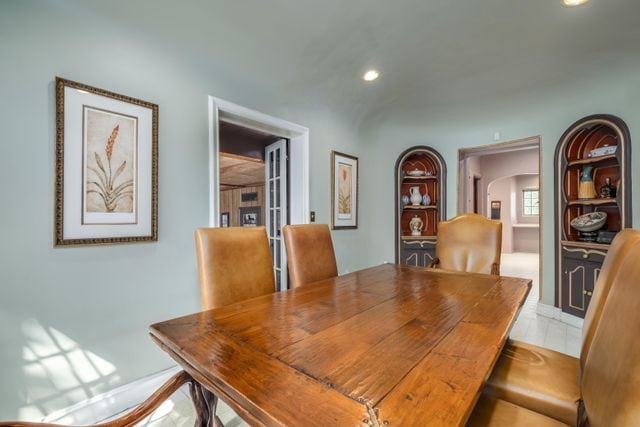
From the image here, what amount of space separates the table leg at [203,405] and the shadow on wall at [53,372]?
1195mm

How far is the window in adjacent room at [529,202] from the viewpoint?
8541mm

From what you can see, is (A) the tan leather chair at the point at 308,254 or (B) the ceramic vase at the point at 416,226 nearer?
(A) the tan leather chair at the point at 308,254

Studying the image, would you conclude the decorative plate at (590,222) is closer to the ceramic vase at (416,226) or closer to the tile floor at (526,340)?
the tile floor at (526,340)

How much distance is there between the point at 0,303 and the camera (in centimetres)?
140

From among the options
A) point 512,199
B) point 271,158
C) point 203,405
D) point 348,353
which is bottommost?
point 203,405

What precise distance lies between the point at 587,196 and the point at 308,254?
3.17 meters

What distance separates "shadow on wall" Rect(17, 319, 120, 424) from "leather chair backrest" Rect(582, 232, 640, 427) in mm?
2256

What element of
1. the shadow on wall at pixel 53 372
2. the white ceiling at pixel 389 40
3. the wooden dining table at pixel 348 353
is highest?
the white ceiling at pixel 389 40

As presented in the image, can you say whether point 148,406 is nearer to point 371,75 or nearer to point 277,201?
point 277,201

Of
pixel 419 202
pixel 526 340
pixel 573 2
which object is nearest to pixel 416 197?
pixel 419 202

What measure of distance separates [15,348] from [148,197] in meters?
1.01

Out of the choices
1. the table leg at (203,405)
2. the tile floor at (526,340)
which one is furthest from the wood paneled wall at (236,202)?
the table leg at (203,405)

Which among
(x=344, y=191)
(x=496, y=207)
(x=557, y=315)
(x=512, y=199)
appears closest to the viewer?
(x=557, y=315)

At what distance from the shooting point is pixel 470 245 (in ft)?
7.64
